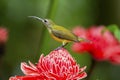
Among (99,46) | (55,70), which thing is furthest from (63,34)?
(99,46)

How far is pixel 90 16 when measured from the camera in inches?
129

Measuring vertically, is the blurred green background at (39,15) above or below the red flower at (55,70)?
below

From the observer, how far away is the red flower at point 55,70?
96 centimetres

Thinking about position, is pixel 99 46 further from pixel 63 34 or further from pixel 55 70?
pixel 55 70

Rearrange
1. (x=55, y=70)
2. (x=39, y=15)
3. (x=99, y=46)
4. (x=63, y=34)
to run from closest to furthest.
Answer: (x=55, y=70) → (x=63, y=34) → (x=99, y=46) → (x=39, y=15)

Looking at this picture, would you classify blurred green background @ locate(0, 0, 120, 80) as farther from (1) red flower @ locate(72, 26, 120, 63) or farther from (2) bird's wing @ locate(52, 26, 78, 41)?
(2) bird's wing @ locate(52, 26, 78, 41)

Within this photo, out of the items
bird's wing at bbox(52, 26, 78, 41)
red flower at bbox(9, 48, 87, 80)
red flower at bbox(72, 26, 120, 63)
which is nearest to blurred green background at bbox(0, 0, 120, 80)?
red flower at bbox(72, 26, 120, 63)

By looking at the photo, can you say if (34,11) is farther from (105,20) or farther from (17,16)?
(105,20)

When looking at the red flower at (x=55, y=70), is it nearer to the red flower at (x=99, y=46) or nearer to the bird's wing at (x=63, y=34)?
the bird's wing at (x=63, y=34)

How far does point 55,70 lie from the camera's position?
38.3 inches

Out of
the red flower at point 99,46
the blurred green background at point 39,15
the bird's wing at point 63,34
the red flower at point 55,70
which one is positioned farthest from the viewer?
the blurred green background at point 39,15

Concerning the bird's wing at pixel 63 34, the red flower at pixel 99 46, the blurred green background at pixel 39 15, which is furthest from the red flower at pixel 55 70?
the blurred green background at pixel 39 15

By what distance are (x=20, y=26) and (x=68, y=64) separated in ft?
6.72

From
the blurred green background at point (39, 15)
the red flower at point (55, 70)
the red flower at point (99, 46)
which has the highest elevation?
the red flower at point (55, 70)
